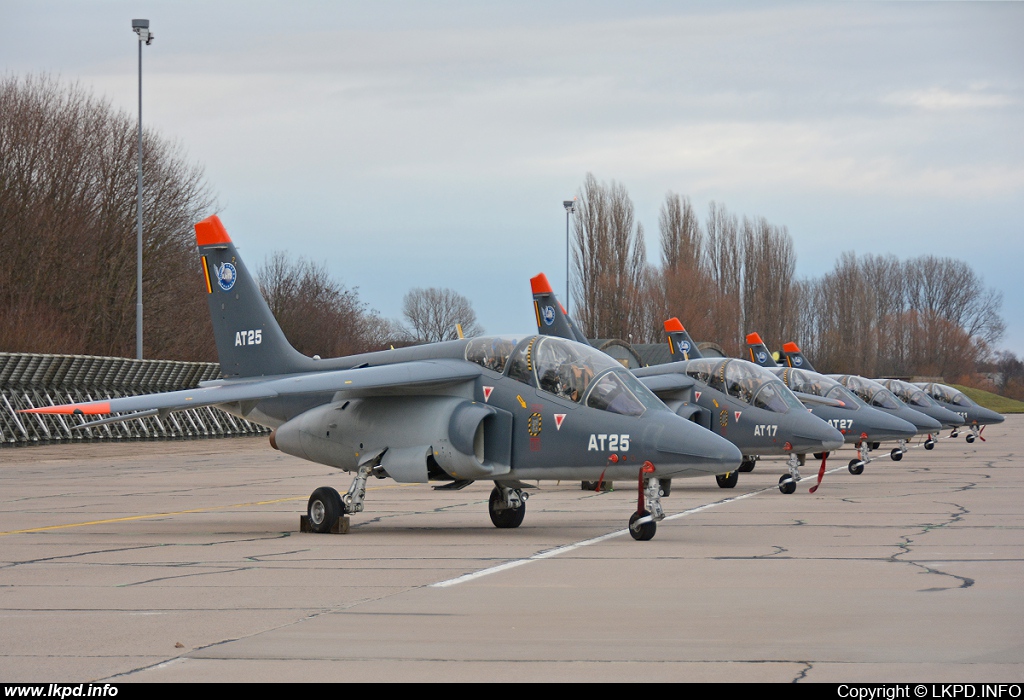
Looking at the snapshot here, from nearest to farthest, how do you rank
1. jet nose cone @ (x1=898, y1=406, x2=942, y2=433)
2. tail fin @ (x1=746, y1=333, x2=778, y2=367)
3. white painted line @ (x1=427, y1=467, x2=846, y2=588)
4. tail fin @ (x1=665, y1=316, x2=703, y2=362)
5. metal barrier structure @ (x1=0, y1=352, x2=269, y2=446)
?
white painted line @ (x1=427, y1=467, x2=846, y2=588)
tail fin @ (x1=665, y1=316, x2=703, y2=362)
jet nose cone @ (x1=898, y1=406, x2=942, y2=433)
tail fin @ (x1=746, y1=333, x2=778, y2=367)
metal barrier structure @ (x1=0, y1=352, x2=269, y2=446)

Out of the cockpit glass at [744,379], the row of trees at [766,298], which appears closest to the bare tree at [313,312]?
the row of trees at [766,298]

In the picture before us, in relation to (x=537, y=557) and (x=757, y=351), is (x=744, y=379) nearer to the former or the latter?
(x=537, y=557)

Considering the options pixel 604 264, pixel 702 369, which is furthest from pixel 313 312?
pixel 702 369

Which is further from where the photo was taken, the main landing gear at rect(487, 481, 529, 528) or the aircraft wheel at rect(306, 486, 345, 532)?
the main landing gear at rect(487, 481, 529, 528)

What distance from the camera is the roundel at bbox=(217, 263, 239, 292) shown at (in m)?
16.0

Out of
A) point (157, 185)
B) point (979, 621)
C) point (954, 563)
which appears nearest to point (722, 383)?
Answer: point (954, 563)

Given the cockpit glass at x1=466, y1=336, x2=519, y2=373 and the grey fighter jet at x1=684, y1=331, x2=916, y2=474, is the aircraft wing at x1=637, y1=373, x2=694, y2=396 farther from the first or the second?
the cockpit glass at x1=466, y1=336, x2=519, y2=373

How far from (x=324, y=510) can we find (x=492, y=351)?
2.55m

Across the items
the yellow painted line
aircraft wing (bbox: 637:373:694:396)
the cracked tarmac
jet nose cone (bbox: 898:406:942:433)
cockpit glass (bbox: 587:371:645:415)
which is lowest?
the cracked tarmac

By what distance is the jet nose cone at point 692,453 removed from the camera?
11.8 meters

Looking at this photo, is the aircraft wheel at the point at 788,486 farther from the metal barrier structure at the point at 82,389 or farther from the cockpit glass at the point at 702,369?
the metal barrier structure at the point at 82,389

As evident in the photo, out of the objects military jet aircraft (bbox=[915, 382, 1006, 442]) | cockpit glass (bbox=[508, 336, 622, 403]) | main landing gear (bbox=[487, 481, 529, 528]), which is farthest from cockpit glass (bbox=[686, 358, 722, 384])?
military jet aircraft (bbox=[915, 382, 1006, 442])

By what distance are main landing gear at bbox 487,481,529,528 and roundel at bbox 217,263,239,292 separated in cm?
489

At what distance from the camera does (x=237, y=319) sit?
15.9m
